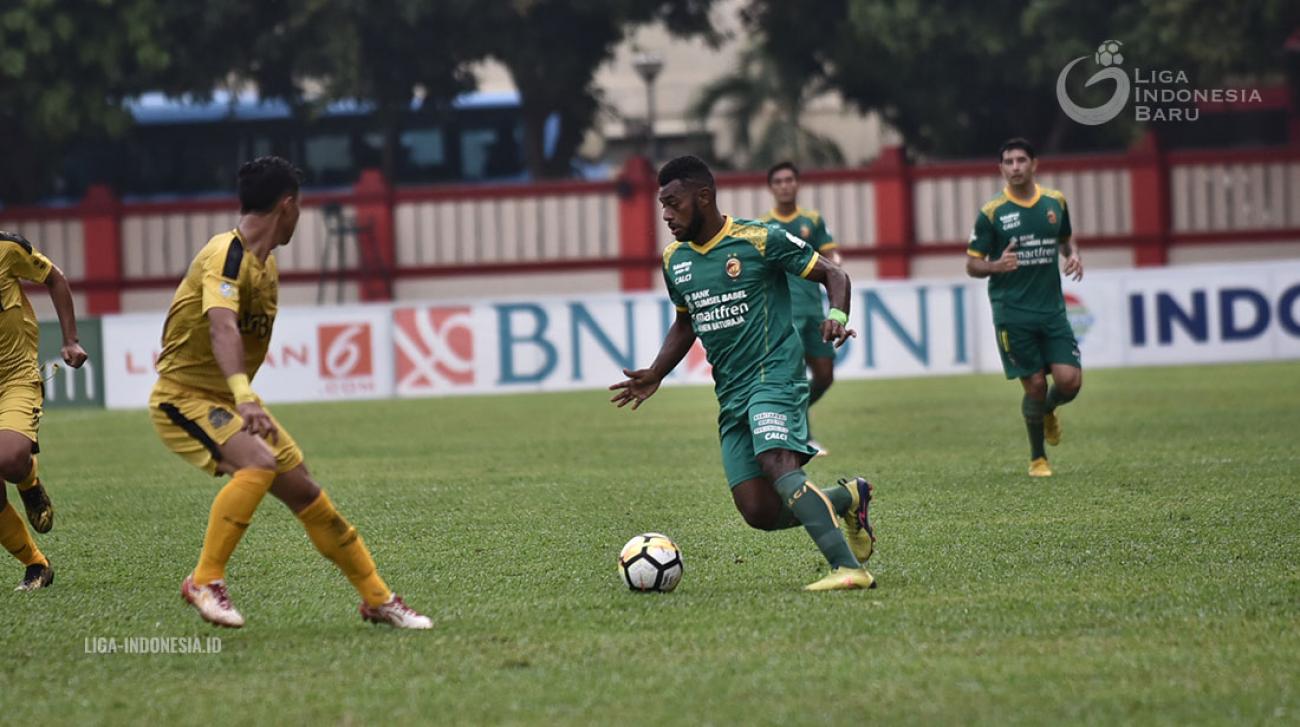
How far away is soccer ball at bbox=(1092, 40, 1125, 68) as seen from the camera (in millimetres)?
27250

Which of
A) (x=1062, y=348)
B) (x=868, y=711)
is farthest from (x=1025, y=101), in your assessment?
(x=868, y=711)

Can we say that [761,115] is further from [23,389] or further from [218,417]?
[218,417]

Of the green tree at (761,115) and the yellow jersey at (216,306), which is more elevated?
the green tree at (761,115)

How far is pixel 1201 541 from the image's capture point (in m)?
8.77

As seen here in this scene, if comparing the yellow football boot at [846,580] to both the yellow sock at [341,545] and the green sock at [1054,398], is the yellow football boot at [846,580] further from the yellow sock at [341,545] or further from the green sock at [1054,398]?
the green sock at [1054,398]

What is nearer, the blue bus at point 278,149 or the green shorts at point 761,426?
the green shorts at point 761,426

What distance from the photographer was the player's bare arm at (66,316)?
29.8 ft

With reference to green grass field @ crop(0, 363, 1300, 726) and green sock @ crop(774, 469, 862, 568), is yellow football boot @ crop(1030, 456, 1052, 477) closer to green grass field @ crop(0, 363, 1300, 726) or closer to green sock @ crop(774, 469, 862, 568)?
green grass field @ crop(0, 363, 1300, 726)

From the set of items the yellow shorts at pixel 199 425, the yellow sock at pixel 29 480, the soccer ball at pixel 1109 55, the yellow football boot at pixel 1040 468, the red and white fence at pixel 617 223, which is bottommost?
the yellow football boot at pixel 1040 468

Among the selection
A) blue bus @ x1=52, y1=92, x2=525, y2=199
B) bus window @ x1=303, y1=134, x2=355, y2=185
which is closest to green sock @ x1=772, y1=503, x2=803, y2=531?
blue bus @ x1=52, y1=92, x2=525, y2=199

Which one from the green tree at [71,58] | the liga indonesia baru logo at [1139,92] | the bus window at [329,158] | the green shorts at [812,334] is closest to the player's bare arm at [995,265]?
the green shorts at [812,334]

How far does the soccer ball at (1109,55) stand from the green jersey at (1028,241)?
50.6 feet

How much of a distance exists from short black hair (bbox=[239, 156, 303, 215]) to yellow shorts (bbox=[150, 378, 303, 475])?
2.40 feet

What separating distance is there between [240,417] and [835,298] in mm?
2419
